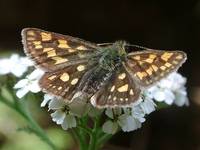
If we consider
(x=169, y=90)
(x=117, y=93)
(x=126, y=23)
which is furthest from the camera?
(x=126, y=23)

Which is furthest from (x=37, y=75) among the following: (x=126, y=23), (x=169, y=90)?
(x=126, y=23)

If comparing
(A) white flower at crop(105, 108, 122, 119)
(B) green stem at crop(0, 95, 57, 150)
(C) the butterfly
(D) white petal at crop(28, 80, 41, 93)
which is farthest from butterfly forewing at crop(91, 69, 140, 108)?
(B) green stem at crop(0, 95, 57, 150)

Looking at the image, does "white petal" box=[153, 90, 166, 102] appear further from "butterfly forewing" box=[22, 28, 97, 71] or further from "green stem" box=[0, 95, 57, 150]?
"green stem" box=[0, 95, 57, 150]

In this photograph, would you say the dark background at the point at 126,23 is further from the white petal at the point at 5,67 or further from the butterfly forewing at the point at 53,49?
the butterfly forewing at the point at 53,49

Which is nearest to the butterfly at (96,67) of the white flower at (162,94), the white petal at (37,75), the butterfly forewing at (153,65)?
the butterfly forewing at (153,65)

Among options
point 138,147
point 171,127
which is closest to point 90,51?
point 138,147

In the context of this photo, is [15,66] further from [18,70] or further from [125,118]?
[125,118]
